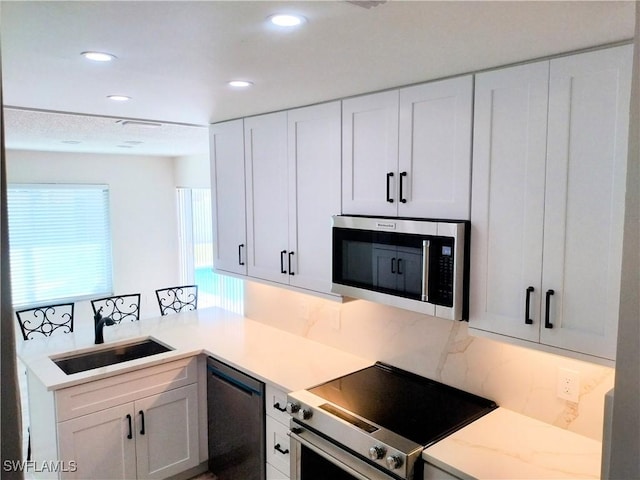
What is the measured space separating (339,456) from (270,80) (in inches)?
63.5

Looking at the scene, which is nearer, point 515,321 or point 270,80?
point 515,321

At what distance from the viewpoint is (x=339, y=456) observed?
6.74 ft

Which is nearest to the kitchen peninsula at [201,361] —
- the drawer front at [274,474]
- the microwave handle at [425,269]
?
the drawer front at [274,474]

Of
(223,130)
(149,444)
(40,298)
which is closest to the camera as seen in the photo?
(149,444)

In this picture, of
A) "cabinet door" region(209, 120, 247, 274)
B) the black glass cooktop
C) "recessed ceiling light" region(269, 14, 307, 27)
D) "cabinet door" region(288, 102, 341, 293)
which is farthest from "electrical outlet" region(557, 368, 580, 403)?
"cabinet door" region(209, 120, 247, 274)

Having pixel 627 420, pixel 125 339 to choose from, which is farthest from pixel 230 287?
pixel 627 420

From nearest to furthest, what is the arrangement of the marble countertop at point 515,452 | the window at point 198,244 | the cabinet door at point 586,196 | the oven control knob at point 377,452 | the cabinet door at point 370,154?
1. the cabinet door at point 586,196
2. the marble countertop at point 515,452
3. the oven control knob at point 377,452
4. the cabinet door at point 370,154
5. the window at point 198,244

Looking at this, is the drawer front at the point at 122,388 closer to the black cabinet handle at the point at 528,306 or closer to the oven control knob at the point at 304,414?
the oven control knob at the point at 304,414

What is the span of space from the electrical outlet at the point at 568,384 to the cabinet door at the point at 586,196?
1.13ft

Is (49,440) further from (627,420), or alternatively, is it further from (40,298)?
(40,298)

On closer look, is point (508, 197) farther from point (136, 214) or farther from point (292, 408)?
point (136, 214)

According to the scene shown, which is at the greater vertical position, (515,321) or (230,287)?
(515,321)

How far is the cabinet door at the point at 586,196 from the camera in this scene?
155cm

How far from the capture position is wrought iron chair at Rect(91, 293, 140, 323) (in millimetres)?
3979
